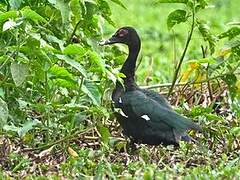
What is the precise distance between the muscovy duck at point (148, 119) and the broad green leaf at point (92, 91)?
20cm

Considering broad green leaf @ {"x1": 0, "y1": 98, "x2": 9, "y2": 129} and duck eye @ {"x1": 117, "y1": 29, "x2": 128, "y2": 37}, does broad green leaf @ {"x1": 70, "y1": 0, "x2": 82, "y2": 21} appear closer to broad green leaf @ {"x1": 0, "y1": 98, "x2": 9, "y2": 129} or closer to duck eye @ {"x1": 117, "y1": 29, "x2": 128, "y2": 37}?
broad green leaf @ {"x1": 0, "y1": 98, "x2": 9, "y2": 129}

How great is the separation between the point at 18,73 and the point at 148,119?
1060 mm

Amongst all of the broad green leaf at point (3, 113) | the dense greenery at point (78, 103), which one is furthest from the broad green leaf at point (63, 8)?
the broad green leaf at point (3, 113)

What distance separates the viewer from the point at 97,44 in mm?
6984

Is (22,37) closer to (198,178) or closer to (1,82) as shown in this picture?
(1,82)

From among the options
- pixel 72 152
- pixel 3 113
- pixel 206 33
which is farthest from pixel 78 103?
pixel 206 33

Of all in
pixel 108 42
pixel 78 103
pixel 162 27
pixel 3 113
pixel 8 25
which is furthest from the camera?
pixel 162 27

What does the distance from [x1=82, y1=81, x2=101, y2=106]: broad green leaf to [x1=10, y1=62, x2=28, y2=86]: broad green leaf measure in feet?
1.55

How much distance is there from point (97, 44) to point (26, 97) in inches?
25.6

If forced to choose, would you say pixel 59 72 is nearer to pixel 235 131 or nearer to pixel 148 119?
pixel 148 119

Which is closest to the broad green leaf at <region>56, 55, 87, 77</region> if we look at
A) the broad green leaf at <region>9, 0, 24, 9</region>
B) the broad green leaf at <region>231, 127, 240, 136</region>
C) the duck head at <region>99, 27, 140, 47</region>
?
the broad green leaf at <region>9, 0, 24, 9</region>

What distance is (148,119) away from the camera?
6.80m

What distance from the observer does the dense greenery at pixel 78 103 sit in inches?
241

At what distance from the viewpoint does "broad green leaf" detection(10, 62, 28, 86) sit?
20.1 feet
